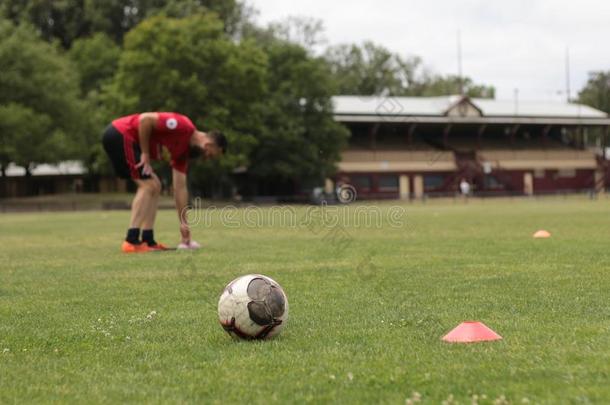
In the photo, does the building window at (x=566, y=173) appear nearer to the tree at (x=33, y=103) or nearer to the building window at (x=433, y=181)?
the building window at (x=433, y=181)

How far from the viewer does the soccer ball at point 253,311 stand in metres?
5.68

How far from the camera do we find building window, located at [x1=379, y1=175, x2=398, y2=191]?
6712 centimetres

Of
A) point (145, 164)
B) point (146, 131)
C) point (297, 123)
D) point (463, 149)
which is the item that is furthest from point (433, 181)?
point (146, 131)

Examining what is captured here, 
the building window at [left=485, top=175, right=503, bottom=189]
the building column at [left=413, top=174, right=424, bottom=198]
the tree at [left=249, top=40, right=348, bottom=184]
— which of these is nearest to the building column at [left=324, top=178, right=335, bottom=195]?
the tree at [left=249, top=40, right=348, bottom=184]

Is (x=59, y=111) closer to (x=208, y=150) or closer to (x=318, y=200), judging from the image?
(x=318, y=200)

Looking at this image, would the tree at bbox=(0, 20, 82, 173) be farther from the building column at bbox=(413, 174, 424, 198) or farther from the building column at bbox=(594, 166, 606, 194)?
the building column at bbox=(594, 166, 606, 194)

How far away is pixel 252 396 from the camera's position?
4191 millimetres

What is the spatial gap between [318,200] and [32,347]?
4662cm

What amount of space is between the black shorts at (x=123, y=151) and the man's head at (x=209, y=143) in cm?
96

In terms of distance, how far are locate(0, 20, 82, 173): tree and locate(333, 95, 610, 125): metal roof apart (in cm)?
2088

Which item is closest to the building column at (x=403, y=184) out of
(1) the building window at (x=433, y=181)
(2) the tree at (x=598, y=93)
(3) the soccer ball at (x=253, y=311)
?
(1) the building window at (x=433, y=181)

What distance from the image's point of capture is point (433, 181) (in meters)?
68.8

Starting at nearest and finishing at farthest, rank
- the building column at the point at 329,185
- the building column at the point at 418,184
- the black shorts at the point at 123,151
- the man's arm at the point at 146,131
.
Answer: the man's arm at the point at 146,131, the black shorts at the point at 123,151, the building column at the point at 329,185, the building column at the point at 418,184

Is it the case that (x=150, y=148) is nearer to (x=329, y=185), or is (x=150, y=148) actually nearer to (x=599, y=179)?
(x=329, y=185)
